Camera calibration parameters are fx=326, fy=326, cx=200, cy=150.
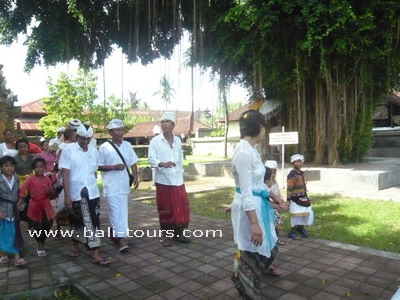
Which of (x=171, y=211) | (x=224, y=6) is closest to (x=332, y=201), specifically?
(x=171, y=211)

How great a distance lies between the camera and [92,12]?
34.8 feet

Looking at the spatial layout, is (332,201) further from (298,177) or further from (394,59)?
(394,59)

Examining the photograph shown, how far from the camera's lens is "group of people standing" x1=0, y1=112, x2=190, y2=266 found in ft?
13.1

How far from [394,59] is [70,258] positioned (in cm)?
1032

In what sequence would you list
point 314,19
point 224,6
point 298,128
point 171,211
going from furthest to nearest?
point 298,128 → point 224,6 → point 314,19 → point 171,211

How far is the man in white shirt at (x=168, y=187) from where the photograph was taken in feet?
15.4

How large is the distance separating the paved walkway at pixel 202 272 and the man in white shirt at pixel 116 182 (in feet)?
1.14

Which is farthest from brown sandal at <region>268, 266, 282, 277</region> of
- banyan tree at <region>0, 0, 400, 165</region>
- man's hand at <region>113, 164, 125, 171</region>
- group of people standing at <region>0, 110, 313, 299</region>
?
banyan tree at <region>0, 0, 400, 165</region>

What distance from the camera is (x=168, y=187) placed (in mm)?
4723

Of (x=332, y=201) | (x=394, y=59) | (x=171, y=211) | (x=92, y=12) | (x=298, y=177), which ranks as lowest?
(x=332, y=201)

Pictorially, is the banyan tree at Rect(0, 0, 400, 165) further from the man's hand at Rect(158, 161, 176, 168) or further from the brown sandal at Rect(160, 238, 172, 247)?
the brown sandal at Rect(160, 238, 172, 247)

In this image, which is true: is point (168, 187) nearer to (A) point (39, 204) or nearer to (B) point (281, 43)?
(A) point (39, 204)

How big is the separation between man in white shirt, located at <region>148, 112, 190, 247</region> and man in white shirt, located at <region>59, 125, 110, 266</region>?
917 millimetres

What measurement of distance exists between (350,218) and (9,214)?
→ 17.8 ft
